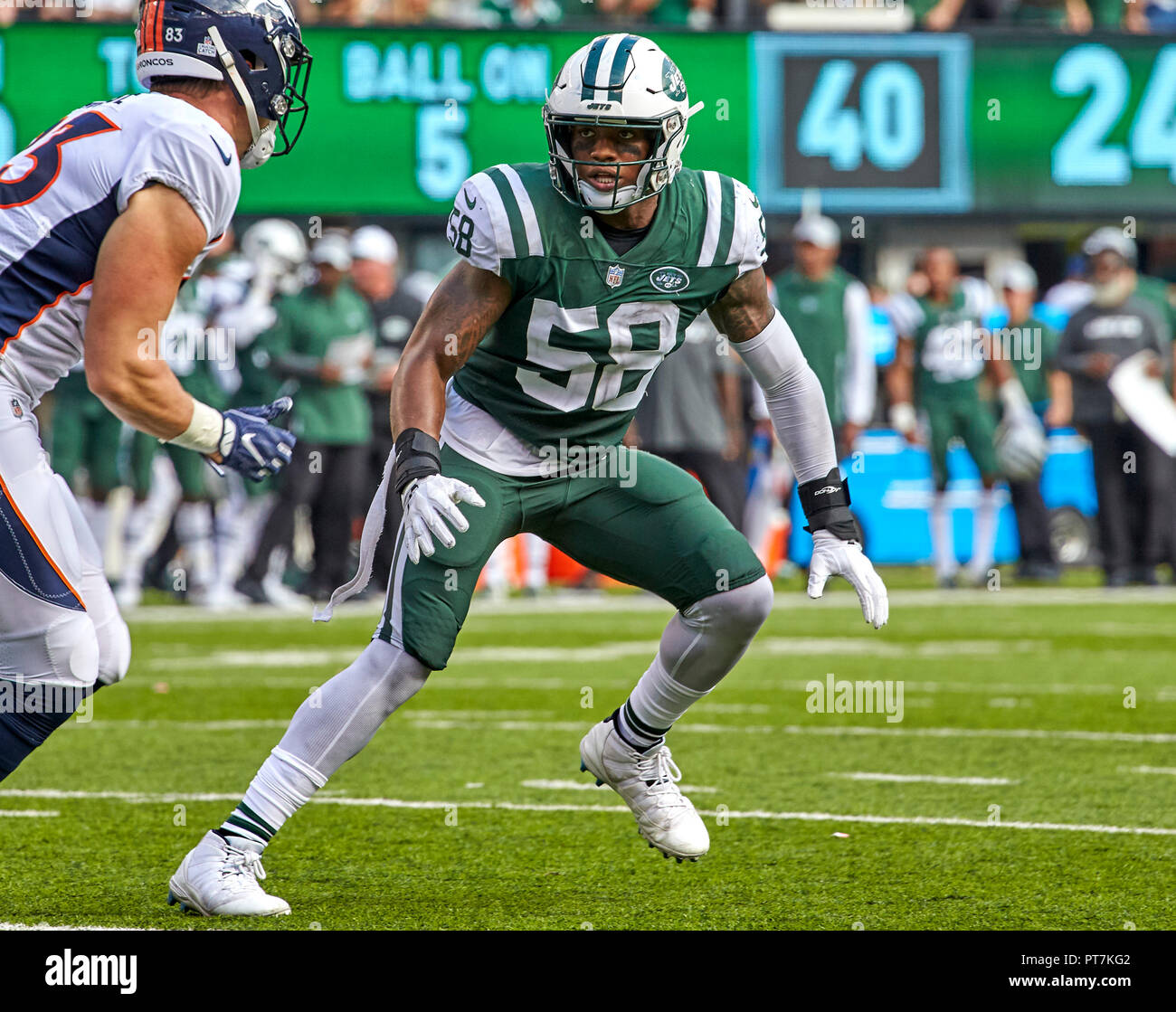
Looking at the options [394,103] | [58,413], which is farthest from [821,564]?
[394,103]

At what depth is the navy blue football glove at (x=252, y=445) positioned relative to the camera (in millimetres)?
3801

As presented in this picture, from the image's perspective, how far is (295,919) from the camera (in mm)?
3924

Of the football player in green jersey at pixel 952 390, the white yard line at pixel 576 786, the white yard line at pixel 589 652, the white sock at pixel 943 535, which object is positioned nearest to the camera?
the white yard line at pixel 576 786

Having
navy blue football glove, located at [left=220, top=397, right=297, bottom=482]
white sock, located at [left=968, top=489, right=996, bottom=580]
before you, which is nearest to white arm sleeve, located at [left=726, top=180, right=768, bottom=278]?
navy blue football glove, located at [left=220, top=397, right=297, bottom=482]

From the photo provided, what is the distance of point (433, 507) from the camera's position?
3924 mm

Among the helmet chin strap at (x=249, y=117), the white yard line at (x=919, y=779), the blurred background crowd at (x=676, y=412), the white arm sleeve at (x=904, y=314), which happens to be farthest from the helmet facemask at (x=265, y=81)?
the white arm sleeve at (x=904, y=314)

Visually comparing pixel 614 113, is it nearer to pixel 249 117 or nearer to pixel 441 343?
pixel 441 343

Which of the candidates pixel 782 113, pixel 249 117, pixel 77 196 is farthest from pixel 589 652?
pixel 782 113

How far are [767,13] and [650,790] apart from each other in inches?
488

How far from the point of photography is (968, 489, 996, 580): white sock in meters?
13.2

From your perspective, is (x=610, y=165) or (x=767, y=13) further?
(x=767, y=13)

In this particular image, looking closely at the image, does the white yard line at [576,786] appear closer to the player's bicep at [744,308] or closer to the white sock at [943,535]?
the player's bicep at [744,308]

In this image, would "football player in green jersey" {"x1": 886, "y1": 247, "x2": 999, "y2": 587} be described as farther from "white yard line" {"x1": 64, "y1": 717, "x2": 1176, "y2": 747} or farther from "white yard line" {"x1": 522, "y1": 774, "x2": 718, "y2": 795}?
"white yard line" {"x1": 522, "y1": 774, "x2": 718, "y2": 795}

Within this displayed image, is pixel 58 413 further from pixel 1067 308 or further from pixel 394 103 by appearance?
pixel 1067 308
